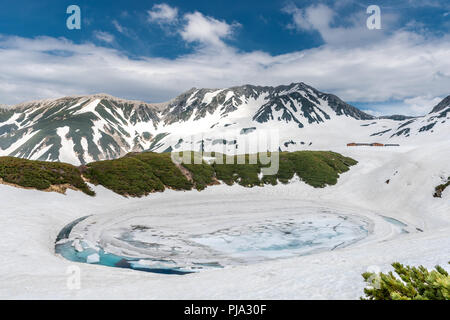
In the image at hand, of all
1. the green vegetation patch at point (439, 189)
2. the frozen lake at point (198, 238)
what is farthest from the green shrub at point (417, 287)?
the green vegetation patch at point (439, 189)

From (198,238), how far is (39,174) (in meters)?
24.9

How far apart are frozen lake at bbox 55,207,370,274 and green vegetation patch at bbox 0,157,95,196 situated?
9.42m

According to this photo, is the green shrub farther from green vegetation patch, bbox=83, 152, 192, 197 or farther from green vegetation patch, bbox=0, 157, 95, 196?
green vegetation patch, bbox=83, 152, 192, 197

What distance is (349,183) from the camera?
175 feet

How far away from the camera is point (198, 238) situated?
2275cm

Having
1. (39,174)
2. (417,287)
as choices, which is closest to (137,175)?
(39,174)

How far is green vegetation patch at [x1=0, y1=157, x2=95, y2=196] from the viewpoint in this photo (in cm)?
3108

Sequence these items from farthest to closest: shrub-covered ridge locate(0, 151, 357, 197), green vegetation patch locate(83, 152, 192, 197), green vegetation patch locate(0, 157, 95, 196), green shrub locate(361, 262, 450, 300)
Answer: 1. green vegetation patch locate(83, 152, 192, 197)
2. shrub-covered ridge locate(0, 151, 357, 197)
3. green vegetation patch locate(0, 157, 95, 196)
4. green shrub locate(361, 262, 450, 300)

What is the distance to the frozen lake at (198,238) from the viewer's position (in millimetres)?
17703

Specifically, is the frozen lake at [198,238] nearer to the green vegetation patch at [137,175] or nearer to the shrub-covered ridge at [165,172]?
the shrub-covered ridge at [165,172]

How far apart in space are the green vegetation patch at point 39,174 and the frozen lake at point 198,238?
942 centimetres

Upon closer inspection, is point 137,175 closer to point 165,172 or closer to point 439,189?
point 165,172

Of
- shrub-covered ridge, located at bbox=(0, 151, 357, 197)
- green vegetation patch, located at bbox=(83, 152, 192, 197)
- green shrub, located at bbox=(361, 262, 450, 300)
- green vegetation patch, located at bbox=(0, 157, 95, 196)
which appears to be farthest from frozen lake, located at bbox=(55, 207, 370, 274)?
green shrub, located at bbox=(361, 262, 450, 300)
